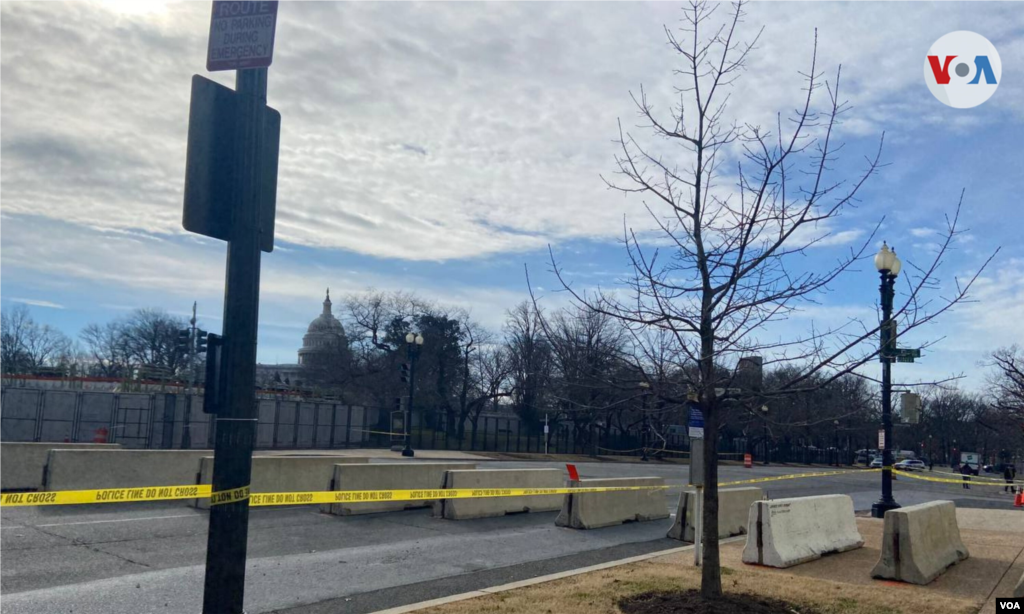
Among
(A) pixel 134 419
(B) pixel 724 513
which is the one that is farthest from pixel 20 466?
(A) pixel 134 419

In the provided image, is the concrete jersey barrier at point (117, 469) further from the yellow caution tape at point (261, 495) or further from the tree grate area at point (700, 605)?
the tree grate area at point (700, 605)

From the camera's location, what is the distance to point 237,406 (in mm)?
4102

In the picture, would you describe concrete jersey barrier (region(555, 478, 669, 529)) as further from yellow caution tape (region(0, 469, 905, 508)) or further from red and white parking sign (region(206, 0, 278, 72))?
red and white parking sign (region(206, 0, 278, 72))

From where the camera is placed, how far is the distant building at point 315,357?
71.8 meters

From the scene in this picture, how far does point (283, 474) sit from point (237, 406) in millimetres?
11027

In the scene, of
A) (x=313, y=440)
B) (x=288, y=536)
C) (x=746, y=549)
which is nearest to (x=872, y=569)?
(x=746, y=549)

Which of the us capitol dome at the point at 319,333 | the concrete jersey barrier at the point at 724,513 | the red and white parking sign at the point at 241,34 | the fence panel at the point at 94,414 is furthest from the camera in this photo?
the us capitol dome at the point at 319,333

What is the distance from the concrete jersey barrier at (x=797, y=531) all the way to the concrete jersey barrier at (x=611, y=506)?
3.46 m

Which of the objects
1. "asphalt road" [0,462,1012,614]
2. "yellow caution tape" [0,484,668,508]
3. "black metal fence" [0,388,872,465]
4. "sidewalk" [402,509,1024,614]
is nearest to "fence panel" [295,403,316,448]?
"black metal fence" [0,388,872,465]

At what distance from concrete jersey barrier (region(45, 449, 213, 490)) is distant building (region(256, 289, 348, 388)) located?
4185cm

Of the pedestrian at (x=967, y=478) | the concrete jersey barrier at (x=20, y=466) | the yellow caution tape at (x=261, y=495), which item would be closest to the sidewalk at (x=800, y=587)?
the yellow caution tape at (x=261, y=495)

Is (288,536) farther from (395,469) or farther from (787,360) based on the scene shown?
(787,360)

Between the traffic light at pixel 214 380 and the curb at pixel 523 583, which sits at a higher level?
the traffic light at pixel 214 380

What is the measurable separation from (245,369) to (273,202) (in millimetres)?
957
